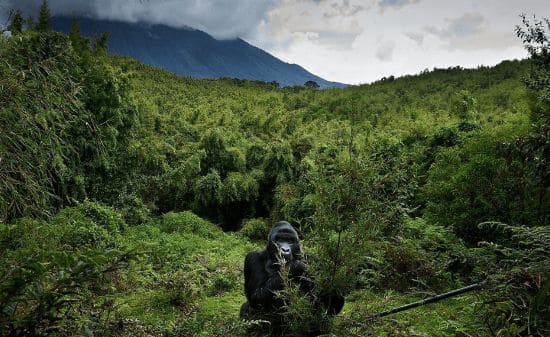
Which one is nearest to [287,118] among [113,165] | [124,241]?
[113,165]

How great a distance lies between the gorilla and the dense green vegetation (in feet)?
0.63

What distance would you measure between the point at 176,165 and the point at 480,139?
14.0 meters

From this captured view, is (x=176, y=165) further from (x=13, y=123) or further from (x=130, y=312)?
(x=13, y=123)

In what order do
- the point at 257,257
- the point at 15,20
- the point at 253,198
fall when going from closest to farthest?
the point at 15,20, the point at 257,257, the point at 253,198

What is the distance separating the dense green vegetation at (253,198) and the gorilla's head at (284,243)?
0.54ft

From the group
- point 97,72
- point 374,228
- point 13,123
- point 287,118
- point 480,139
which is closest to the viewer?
point 13,123

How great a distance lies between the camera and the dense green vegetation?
225 cm

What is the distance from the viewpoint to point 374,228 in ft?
11.9

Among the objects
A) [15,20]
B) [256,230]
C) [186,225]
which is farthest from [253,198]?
[15,20]

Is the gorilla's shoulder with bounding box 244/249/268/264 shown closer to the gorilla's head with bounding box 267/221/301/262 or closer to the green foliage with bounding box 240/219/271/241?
the gorilla's head with bounding box 267/221/301/262

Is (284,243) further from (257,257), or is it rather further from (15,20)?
(15,20)

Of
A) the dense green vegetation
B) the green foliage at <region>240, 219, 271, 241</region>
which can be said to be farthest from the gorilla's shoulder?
the green foliage at <region>240, 219, 271, 241</region>

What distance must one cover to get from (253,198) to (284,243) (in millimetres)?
14327

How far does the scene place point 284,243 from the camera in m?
4.32
